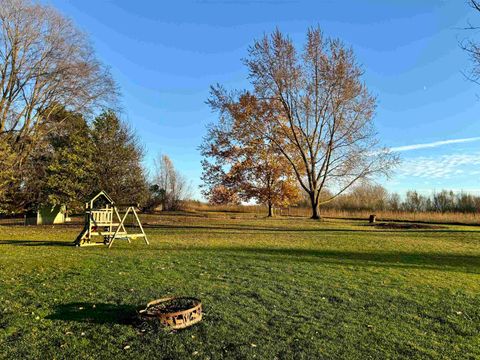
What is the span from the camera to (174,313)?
447cm

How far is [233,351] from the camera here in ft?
13.0

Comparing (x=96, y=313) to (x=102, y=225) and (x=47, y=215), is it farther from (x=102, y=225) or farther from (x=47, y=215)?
(x=47, y=215)

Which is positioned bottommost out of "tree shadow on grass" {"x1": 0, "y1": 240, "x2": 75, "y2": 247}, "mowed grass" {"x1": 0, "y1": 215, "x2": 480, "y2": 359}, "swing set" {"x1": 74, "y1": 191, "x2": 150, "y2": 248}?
"mowed grass" {"x1": 0, "y1": 215, "x2": 480, "y2": 359}

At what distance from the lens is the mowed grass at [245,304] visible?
408 centimetres

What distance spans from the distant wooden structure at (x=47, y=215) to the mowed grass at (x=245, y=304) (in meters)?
17.4

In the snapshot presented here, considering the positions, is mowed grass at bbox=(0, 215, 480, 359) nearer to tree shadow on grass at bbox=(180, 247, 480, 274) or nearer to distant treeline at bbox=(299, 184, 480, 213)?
tree shadow on grass at bbox=(180, 247, 480, 274)

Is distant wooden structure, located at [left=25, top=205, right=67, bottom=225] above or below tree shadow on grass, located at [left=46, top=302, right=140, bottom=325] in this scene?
above

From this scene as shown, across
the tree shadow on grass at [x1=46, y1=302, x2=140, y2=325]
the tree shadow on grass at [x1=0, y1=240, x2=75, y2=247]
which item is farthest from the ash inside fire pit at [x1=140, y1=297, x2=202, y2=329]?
the tree shadow on grass at [x1=0, y1=240, x2=75, y2=247]

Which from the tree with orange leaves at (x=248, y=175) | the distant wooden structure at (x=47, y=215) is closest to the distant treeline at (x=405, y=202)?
the tree with orange leaves at (x=248, y=175)

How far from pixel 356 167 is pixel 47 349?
27.0 metres

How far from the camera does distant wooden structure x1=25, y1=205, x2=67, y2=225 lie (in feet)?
87.4

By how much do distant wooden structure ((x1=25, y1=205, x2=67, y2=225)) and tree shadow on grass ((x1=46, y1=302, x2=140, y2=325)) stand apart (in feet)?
77.4

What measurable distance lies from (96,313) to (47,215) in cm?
2526

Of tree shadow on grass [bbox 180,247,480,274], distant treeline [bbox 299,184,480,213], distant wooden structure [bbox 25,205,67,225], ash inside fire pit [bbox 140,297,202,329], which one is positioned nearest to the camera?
ash inside fire pit [bbox 140,297,202,329]
